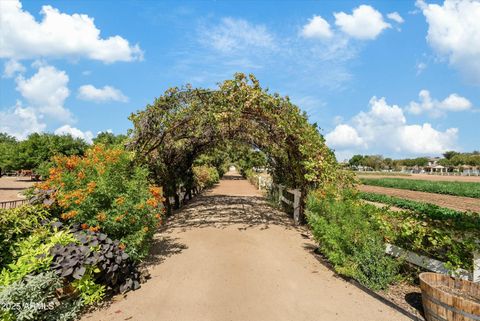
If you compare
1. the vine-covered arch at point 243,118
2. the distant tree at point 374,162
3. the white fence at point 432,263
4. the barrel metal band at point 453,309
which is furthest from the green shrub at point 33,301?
the distant tree at point 374,162

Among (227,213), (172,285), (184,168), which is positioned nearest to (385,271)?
(172,285)

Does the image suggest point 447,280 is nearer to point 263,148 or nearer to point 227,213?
point 227,213

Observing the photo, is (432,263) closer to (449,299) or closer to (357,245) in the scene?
(357,245)

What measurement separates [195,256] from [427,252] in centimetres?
425

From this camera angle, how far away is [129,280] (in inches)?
203

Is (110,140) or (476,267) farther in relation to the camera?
(110,140)

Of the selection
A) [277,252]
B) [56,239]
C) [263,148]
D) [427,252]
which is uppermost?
[263,148]

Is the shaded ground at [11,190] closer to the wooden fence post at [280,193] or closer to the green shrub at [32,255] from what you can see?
the wooden fence post at [280,193]

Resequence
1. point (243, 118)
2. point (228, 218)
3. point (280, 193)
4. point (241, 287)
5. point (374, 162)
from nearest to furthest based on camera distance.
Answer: point (241, 287), point (243, 118), point (228, 218), point (280, 193), point (374, 162)

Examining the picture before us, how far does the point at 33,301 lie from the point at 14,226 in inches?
45.7

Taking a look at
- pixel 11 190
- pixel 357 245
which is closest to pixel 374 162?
pixel 11 190

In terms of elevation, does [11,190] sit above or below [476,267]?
below

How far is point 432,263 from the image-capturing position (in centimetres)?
499

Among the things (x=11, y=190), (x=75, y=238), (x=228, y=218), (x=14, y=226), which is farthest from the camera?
(x=11, y=190)
